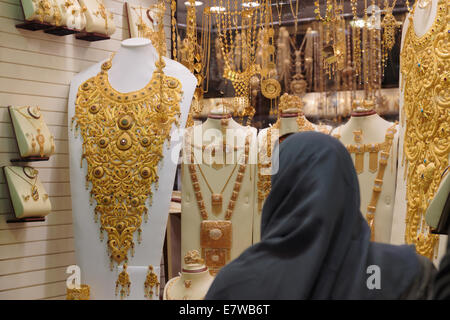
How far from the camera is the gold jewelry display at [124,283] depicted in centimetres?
288

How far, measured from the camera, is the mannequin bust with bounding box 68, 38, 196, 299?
288 centimetres

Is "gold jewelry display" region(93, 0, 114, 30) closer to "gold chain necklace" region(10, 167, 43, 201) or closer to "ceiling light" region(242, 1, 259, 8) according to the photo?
"ceiling light" region(242, 1, 259, 8)

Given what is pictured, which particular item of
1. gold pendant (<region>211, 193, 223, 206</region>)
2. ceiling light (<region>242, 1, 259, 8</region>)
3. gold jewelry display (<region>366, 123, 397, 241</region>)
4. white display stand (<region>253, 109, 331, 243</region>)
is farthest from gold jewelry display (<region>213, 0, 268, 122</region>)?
gold jewelry display (<region>366, 123, 397, 241</region>)

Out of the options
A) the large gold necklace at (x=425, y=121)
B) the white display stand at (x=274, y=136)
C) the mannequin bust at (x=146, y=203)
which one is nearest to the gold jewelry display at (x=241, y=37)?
the white display stand at (x=274, y=136)

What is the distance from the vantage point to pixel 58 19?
10.3 ft

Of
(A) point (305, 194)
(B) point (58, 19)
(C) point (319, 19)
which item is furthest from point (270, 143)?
(A) point (305, 194)

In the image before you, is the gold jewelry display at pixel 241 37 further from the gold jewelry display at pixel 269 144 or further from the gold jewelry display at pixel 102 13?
the gold jewelry display at pixel 102 13

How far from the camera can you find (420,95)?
2566 mm

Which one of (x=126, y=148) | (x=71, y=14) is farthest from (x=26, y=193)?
(x=71, y=14)

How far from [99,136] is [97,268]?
2.11 ft

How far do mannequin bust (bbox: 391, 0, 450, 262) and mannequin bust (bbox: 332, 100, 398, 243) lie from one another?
0.08m

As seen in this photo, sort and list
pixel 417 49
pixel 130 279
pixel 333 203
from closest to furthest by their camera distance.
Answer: pixel 333 203
pixel 417 49
pixel 130 279

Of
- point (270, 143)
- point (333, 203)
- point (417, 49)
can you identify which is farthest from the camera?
point (270, 143)

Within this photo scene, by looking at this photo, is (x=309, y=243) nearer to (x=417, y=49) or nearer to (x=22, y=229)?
(x=417, y=49)
